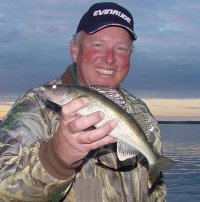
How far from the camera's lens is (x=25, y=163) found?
5.72 meters

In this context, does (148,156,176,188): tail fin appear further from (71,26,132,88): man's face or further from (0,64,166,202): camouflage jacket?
(71,26,132,88): man's face

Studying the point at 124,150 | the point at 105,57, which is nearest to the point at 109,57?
the point at 105,57

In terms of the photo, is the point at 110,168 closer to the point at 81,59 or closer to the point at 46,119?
the point at 46,119

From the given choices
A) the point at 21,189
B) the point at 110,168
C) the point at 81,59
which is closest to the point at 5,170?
the point at 21,189

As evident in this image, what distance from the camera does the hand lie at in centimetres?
492

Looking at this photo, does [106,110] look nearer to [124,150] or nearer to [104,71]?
[124,150]

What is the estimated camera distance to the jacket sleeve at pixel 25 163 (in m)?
5.57

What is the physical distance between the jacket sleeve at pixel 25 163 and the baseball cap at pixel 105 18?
2.04 meters

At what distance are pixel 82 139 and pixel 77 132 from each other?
101 mm

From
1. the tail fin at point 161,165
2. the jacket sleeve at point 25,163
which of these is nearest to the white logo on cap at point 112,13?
the jacket sleeve at point 25,163

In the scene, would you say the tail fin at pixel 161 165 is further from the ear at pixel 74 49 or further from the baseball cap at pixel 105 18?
the ear at pixel 74 49

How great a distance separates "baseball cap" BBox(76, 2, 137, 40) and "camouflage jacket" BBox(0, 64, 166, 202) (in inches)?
34.5

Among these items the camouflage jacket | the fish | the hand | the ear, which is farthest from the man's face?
the hand

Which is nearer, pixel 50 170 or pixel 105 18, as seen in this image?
pixel 50 170
